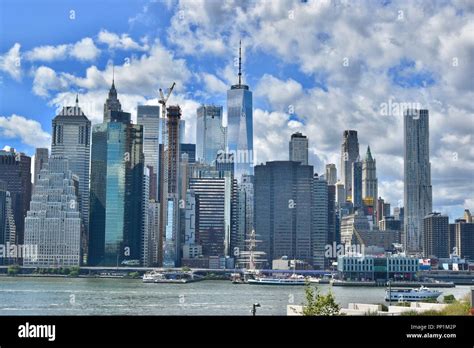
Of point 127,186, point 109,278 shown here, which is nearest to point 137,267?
point 109,278

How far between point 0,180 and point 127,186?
804 inches

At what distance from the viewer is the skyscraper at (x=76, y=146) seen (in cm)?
6319

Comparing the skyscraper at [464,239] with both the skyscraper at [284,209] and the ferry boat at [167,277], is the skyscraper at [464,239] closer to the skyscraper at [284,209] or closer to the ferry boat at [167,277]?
the skyscraper at [284,209]

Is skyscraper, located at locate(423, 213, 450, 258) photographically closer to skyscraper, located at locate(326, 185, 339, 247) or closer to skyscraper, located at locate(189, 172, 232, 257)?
skyscraper, located at locate(326, 185, 339, 247)

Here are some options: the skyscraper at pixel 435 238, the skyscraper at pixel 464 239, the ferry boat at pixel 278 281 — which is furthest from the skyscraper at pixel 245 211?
the skyscraper at pixel 464 239

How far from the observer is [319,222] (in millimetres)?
65562

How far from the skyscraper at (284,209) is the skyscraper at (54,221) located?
16.3 meters

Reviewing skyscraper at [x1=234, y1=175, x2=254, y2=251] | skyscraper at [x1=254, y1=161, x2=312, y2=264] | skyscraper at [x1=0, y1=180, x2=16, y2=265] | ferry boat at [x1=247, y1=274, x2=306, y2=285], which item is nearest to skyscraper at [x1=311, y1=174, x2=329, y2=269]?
skyscraper at [x1=254, y1=161, x2=312, y2=264]

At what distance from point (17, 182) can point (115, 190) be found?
15456 millimetres

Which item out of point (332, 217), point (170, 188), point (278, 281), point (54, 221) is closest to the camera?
point (278, 281)

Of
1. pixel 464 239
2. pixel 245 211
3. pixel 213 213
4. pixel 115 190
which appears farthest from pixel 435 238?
pixel 115 190

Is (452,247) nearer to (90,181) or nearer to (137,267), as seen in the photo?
(137,267)

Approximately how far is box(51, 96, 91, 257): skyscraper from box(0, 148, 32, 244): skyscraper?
702cm

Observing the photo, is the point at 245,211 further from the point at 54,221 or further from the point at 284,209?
the point at 54,221
